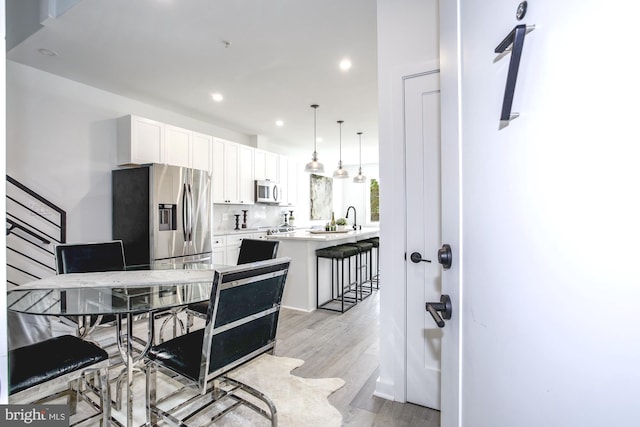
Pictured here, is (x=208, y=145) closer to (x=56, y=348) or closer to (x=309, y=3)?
(x=309, y=3)

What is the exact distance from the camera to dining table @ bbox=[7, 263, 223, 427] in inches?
60.4

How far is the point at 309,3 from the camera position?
89.8 inches

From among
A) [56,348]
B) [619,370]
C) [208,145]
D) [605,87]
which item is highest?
[208,145]

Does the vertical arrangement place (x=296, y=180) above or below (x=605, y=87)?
above

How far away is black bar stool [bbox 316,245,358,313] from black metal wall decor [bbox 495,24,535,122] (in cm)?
330

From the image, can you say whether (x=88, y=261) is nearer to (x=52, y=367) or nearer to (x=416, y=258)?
(x=52, y=367)

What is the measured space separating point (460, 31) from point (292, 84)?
3195 millimetres

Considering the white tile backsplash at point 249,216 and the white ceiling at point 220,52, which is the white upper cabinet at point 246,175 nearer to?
the white tile backsplash at point 249,216

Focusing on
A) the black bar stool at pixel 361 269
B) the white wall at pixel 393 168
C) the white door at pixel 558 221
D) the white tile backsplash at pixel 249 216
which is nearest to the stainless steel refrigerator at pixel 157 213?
the white tile backsplash at pixel 249 216

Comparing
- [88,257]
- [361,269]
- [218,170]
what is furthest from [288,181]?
[88,257]

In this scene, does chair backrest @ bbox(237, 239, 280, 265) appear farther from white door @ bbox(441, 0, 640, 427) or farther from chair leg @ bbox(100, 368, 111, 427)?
white door @ bbox(441, 0, 640, 427)

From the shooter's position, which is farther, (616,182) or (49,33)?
(49,33)

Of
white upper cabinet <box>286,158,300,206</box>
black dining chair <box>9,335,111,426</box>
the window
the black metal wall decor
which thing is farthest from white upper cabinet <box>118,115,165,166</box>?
the window

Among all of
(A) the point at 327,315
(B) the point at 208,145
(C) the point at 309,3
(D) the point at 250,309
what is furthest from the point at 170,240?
(C) the point at 309,3
